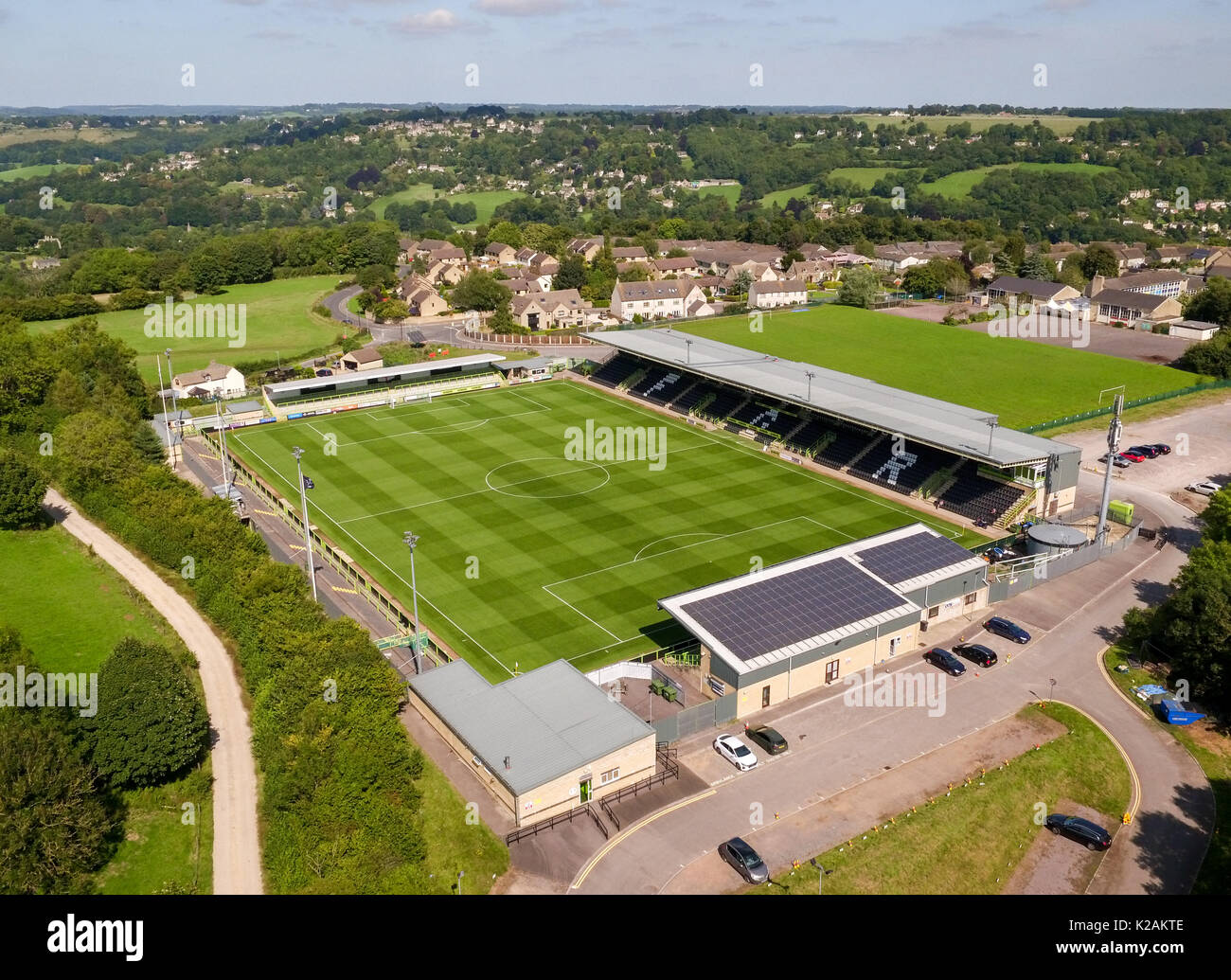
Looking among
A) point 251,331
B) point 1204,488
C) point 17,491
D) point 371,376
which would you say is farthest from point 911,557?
point 251,331

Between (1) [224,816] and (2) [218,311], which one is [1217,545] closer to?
(1) [224,816]

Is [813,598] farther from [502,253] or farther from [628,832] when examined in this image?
[502,253]

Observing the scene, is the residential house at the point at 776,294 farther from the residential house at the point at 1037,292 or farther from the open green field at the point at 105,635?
the open green field at the point at 105,635

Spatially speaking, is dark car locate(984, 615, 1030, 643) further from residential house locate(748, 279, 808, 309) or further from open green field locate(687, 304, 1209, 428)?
residential house locate(748, 279, 808, 309)

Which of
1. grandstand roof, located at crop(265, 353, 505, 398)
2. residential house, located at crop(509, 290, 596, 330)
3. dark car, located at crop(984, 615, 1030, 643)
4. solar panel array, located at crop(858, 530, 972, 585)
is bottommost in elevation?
dark car, located at crop(984, 615, 1030, 643)

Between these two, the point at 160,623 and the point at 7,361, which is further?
the point at 7,361

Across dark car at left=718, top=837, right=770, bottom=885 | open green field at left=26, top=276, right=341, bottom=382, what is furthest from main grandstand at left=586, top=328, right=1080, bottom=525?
open green field at left=26, top=276, right=341, bottom=382

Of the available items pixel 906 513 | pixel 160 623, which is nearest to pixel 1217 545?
pixel 906 513
